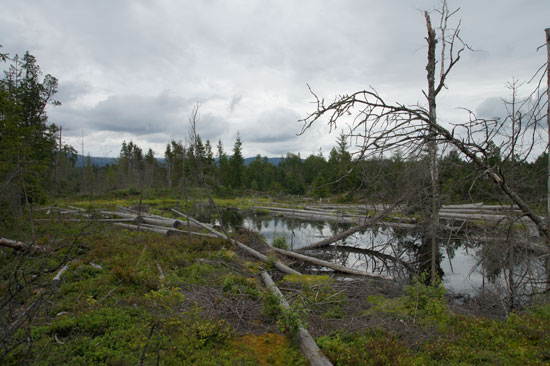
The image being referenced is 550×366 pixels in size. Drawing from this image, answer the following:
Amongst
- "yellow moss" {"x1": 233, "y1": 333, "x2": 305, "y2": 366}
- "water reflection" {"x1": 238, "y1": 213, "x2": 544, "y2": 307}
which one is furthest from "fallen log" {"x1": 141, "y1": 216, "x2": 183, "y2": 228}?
"yellow moss" {"x1": 233, "y1": 333, "x2": 305, "y2": 366}

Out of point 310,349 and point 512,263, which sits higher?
point 512,263

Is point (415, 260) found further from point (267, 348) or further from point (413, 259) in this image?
point (267, 348)

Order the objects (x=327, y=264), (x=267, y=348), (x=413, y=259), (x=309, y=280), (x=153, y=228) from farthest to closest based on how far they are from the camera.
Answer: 1. (x=153, y=228)
2. (x=413, y=259)
3. (x=327, y=264)
4. (x=309, y=280)
5. (x=267, y=348)

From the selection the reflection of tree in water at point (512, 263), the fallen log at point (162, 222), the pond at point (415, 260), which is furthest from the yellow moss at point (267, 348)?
the fallen log at point (162, 222)

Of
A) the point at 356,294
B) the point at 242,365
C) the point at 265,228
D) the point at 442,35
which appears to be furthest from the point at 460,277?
the point at 265,228

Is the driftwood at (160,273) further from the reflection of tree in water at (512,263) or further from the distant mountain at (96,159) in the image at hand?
the distant mountain at (96,159)

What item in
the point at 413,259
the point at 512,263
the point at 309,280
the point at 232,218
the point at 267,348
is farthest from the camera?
the point at 232,218

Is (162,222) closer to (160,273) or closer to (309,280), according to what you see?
(160,273)

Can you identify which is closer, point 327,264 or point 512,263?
point 512,263

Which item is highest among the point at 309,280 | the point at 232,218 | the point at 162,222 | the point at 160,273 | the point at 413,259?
the point at 162,222

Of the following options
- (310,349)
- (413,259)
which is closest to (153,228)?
(413,259)

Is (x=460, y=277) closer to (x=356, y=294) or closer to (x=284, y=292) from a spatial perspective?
(x=356, y=294)

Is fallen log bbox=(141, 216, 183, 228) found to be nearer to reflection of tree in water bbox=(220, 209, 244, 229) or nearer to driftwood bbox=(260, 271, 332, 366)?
reflection of tree in water bbox=(220, 209, 244, 229)

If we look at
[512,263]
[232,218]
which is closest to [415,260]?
[512,263]
